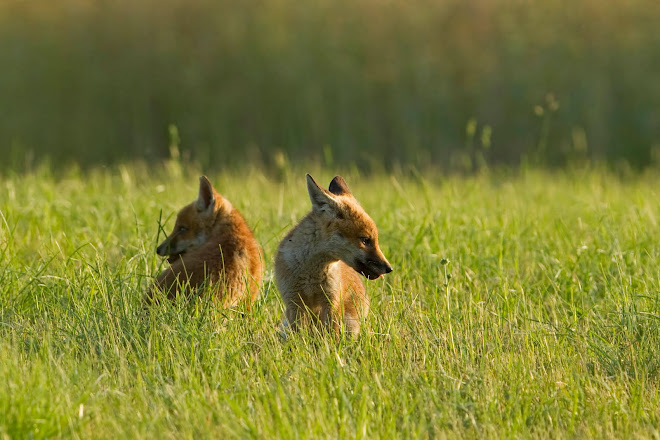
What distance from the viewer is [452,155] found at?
43.7 feet

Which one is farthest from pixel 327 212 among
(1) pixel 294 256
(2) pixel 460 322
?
(2) pixel 460 322

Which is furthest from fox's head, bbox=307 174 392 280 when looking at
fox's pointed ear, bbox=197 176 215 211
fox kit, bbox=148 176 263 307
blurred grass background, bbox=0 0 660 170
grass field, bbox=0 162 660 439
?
blurred grass background, bbox=0 0 660 170

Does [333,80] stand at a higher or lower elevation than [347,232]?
higher

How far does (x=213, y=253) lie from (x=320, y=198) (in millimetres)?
826

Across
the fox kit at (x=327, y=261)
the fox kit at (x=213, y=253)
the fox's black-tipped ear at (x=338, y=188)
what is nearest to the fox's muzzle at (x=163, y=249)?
the fox kit at (x=213, y=253)

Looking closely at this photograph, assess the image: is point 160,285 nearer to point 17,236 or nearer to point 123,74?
point 17,236

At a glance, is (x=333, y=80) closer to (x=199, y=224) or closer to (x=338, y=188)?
(x=199, y=224)

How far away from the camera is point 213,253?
5445 millimetres

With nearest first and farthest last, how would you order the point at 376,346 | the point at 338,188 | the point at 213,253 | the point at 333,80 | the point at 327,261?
the point at 376,346 < the point at 327,261 < the point at 213,253 < the point at 338,188 < the point at 333,80

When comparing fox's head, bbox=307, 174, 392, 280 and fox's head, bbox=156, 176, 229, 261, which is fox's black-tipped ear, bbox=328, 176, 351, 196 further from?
fox's head, bbox=156, 176, 229, 261

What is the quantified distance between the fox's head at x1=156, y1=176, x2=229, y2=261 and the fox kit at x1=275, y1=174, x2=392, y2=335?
0.95 metres

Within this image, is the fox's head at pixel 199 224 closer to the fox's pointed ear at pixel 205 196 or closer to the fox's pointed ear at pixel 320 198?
the fox's pointed ear at pixel 205 196

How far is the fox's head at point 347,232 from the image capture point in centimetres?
505

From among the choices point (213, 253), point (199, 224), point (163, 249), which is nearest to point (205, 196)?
point (199, 224)
